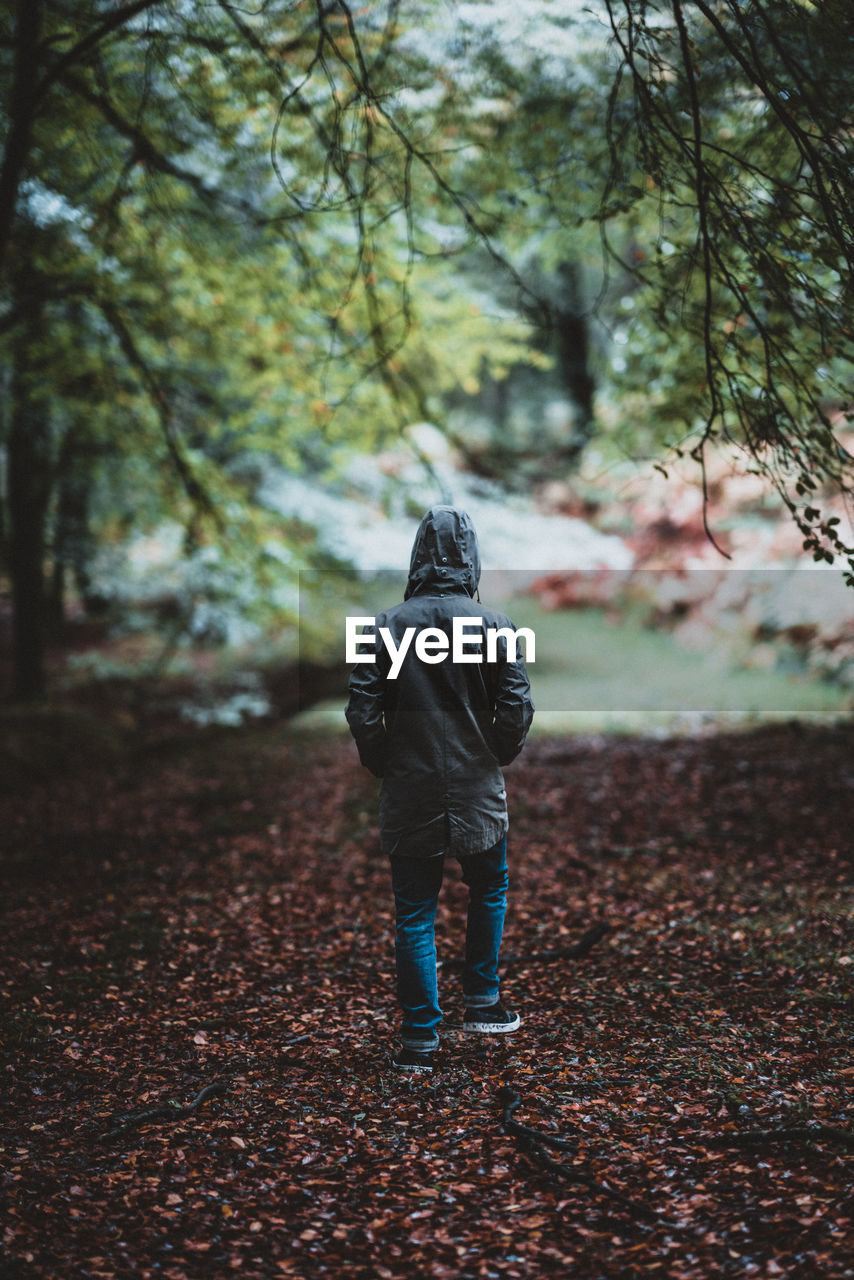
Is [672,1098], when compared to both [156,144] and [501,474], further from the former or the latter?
[501,474]

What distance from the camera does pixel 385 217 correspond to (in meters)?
3.87

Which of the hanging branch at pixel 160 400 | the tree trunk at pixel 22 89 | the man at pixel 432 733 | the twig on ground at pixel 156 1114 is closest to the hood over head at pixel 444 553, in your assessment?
the man at pixel 432 733

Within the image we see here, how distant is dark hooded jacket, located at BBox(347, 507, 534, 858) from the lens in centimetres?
298

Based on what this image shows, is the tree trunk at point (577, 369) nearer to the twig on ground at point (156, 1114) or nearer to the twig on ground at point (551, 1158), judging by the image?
the twig on ground at point (551, 1158)

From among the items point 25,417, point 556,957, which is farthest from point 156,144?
point 556,957

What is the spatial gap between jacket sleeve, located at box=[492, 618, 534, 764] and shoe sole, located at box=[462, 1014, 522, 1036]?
1107 millimetres

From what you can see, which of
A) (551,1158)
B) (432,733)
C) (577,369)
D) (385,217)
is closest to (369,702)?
(432,733)

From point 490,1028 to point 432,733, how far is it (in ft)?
4.08

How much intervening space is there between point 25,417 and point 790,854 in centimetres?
761

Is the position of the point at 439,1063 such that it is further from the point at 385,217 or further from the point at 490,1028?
the point at 385,217

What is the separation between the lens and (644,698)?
35.6 feet

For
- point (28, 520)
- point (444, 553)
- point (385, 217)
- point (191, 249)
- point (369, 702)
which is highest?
point (191, 249)

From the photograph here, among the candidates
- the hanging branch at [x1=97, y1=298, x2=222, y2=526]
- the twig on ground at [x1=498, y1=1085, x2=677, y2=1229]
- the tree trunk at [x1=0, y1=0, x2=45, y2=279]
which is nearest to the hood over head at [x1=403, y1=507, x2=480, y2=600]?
the twig on ground at [x1=498, y1=1085, x2=677, y2=1229]

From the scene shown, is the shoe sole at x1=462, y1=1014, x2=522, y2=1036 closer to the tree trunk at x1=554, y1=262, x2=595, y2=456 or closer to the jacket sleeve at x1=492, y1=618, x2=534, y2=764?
the jacket sleeve at x1=492, y1=618, x2=534, y2=764
